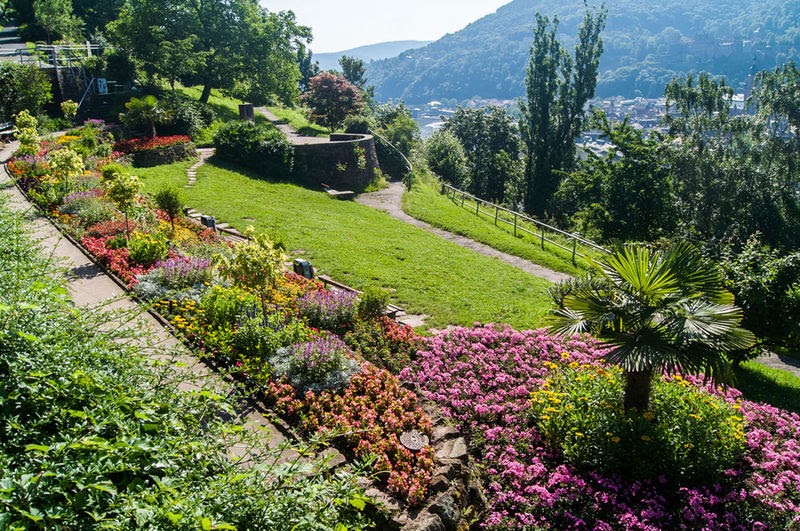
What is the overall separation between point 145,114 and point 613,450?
84.1 ft

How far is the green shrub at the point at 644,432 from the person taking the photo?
7.75 m

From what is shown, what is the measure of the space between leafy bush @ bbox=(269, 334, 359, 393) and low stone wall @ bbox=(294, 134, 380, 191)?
19537mm

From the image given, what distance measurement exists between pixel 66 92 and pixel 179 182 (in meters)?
14.0

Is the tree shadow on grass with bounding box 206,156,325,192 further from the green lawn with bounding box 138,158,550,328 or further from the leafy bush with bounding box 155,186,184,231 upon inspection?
the leafy bush with bounding box 155,186,184,231

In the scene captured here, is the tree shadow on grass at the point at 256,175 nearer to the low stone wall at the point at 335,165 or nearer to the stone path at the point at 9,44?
the low stone wall at the point at 335,165

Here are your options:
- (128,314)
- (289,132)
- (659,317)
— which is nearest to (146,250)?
(128,314)

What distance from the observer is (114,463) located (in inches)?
157

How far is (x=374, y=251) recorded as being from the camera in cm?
1750

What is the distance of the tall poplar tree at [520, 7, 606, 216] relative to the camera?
3550cm

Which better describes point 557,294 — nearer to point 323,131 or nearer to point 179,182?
point 179,182

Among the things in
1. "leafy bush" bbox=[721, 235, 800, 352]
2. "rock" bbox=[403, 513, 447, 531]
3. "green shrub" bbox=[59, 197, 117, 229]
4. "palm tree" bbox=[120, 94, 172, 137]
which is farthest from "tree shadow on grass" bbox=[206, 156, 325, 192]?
"rock" bbox=[403, 513, 447, 531]

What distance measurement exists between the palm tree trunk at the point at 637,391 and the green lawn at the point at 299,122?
30.9 meters

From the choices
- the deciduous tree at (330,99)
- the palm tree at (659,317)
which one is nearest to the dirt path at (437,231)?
the palm tree at (659,317)

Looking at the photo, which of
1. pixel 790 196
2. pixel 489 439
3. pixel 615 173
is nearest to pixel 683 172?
pixel 790 196
